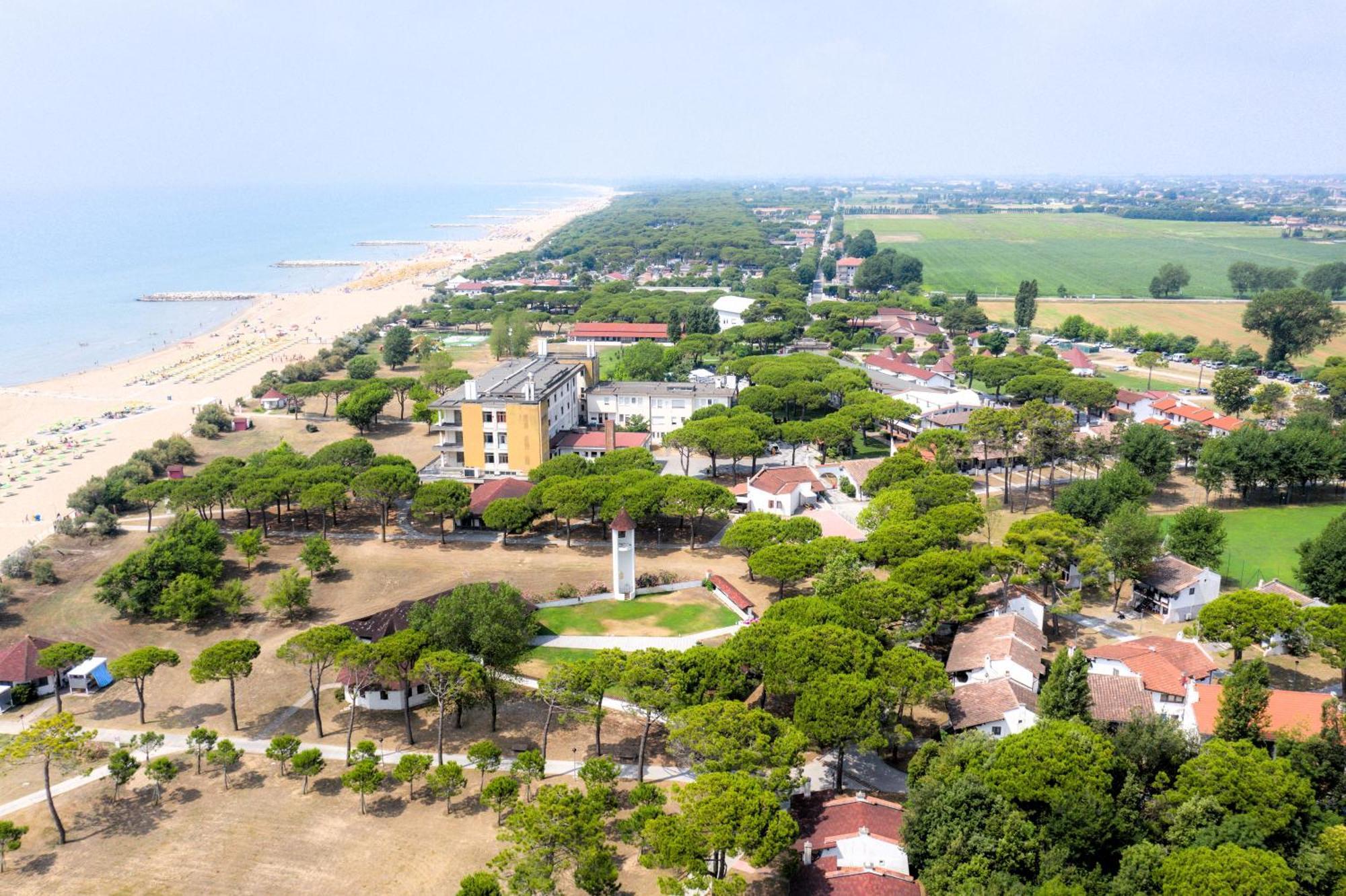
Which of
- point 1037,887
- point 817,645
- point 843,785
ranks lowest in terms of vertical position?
point 843,785

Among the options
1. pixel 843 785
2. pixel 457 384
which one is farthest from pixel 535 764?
pixel 457 384

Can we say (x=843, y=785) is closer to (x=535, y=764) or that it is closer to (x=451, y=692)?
(x=535, y=764)

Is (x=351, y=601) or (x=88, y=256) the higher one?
(x=88, y=256)

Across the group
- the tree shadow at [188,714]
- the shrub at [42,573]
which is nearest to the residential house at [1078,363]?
the tree shadow at [188,714]

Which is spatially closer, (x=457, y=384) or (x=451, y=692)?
(x=451, y=692)

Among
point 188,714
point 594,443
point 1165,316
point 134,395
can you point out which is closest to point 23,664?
point 188,714

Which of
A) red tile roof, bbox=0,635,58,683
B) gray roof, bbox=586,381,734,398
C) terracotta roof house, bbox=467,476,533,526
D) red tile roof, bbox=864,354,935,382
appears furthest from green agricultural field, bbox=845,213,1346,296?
red tile roof, bbox=0,635,58,683

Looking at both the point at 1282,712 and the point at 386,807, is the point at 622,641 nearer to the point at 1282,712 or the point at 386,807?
the point at 386,807
